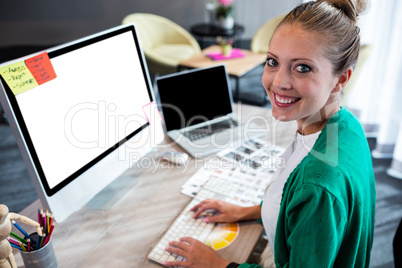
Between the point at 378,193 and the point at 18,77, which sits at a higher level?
the point at 18,77

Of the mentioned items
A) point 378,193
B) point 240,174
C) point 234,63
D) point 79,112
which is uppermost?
point 79,112

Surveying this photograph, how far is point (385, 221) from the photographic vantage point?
2139 mm

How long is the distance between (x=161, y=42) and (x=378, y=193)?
2.82 meters

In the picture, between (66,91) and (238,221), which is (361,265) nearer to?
(238,221)

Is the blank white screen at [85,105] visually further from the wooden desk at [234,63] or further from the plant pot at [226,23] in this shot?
the plant pot at [226,23]

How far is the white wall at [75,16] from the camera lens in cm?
507

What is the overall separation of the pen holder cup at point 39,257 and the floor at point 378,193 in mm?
1622

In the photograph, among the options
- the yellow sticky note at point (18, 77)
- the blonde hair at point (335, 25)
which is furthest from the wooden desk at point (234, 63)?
the yellow sticky note at point (18, 77)

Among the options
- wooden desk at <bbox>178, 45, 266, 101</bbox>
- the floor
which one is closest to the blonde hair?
the floor

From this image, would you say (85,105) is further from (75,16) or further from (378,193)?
(75,16)

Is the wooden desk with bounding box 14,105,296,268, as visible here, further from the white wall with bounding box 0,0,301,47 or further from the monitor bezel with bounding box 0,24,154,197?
the white wall with bounding box 0,0,301,47

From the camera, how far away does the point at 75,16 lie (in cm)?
527

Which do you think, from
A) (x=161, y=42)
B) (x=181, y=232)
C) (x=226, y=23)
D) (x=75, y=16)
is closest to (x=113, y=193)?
(x=181, y=232)

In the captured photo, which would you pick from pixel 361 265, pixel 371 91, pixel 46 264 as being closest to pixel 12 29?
pixel 371 91
